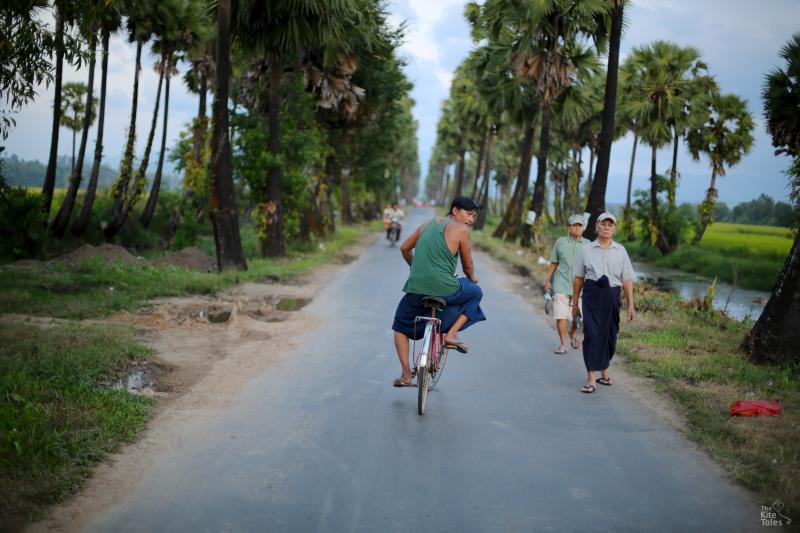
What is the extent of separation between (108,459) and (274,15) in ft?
50.9

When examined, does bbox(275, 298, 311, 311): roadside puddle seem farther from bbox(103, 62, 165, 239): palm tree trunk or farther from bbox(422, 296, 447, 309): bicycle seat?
bbox(103, 62, 165, 239): palm tree trunk

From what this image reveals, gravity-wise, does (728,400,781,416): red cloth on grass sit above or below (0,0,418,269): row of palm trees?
below

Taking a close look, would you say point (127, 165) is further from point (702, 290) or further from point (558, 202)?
point (558, 202)

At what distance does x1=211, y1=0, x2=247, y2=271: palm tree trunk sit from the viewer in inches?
707

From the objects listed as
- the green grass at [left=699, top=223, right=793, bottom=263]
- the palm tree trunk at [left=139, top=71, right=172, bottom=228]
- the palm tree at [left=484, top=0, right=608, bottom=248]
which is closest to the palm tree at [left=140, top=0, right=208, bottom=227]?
the palm tree trunk at [left=139, top=71, right=172, bottom=228]

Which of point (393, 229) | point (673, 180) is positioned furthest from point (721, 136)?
point (393, 229)

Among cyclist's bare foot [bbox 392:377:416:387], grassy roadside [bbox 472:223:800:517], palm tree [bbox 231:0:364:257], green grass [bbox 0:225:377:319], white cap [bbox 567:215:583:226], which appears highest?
palm tree [bbox 231:0:364:257]

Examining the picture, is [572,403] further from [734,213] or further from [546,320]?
[734,213]

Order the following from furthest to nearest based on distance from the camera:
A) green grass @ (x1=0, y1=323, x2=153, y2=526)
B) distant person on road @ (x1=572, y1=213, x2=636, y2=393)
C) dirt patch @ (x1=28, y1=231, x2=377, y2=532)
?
distant person on road @ (x1=572, y1=213, x2=636, y2=393) < dirt patch @ (x1=28, y1=231, x2=377, y2=532) < green grass @ (x1=0, y1=323, x2=153, y2=526)

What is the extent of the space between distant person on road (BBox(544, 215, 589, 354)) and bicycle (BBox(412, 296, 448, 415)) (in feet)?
10.9

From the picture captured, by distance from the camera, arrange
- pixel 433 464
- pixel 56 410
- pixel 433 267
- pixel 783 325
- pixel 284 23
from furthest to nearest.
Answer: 1. pixel 284 23
2. pixel 783 325
3. pixel 433 267
4. pixel 56 410
5. pixel 433 464

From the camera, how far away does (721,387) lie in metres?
8.59

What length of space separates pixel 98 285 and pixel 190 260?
6756 millimetres

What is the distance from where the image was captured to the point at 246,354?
9.91 m
